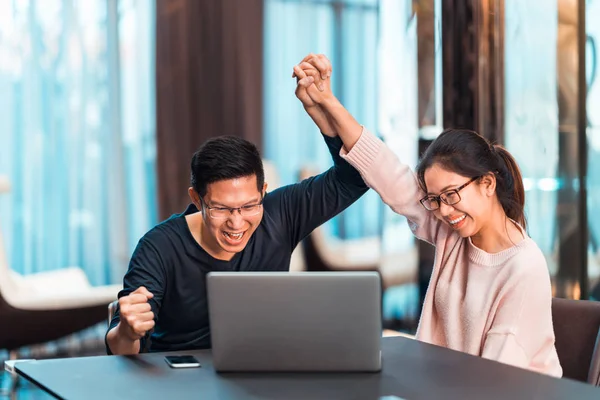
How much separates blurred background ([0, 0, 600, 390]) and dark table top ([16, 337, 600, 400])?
83.2 inches

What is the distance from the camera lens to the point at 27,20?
4656mm

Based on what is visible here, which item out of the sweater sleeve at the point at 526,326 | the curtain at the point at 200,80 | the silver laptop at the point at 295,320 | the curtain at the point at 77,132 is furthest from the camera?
the curtain at the point at 200,80

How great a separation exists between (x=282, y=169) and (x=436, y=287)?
3622mm

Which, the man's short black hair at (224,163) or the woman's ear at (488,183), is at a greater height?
the man's short black hair at (224,163)

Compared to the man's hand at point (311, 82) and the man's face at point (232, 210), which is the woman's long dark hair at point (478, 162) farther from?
the man's face at point (232, 210)

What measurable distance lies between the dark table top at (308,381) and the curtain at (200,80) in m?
3.49

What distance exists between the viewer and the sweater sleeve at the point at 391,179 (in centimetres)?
207

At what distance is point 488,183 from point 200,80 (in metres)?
3.48

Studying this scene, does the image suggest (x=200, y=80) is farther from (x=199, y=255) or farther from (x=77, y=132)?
(x=199, y=255)

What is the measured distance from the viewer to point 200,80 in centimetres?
522

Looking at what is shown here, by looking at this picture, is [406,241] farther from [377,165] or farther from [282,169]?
[377,165]

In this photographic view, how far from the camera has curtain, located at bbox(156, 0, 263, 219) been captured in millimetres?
5090

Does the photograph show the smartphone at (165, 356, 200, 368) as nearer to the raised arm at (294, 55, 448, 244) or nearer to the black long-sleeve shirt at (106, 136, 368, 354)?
the black long-sleeve shirt at (106, 136, 368, 354)

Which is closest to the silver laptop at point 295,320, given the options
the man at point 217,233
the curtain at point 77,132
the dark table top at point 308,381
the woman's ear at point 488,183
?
the dark table top at point 308,381
